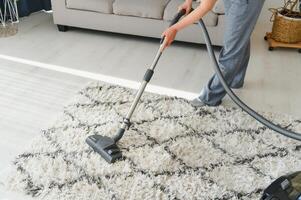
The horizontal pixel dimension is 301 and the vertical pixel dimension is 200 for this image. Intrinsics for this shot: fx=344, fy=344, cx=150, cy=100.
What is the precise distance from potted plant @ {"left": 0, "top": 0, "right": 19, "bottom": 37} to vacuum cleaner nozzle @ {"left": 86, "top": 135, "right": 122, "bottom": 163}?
83.6 inches

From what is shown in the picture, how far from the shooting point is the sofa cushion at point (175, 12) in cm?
294

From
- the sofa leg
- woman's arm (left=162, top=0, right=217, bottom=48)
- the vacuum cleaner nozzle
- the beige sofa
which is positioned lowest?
the sofa leg

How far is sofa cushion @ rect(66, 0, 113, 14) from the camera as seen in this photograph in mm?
3221

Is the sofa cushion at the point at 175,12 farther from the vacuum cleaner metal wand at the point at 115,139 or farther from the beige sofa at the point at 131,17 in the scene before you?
the vacuum cleaner metal wand at the point at 115,139

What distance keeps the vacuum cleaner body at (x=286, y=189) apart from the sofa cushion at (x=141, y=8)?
6.61 ft

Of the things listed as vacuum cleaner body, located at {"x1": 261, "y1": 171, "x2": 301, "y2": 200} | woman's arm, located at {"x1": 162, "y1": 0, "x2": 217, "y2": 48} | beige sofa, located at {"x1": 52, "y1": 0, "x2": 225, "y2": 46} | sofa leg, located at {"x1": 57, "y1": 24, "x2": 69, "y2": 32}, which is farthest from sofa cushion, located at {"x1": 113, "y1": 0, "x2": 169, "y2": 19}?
vacuum cleaner body, located at {"x1": 261, "y1": 171, "x2": 301, "y2": 200}

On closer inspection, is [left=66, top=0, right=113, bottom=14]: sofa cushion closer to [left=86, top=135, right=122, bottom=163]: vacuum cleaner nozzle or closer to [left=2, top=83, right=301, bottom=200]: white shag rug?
[left=2, top=83, right=301, bottom=200]: white shag rug

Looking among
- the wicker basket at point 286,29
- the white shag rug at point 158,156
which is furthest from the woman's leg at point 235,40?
the wicker basket at point 286,29

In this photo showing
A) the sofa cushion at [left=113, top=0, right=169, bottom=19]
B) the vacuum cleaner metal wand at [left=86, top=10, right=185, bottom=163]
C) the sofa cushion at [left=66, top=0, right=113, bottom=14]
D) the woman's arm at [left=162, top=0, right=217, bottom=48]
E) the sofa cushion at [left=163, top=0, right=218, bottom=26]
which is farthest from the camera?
the sofa cushion at [left=66, top=0, right=113, bottom=14]

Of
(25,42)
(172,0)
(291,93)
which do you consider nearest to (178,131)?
(291,93)

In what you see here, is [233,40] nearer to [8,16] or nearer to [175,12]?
[175,12]

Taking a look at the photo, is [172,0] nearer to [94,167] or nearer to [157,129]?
[157,129]

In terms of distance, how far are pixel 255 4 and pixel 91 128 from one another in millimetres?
1211

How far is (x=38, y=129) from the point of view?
2.09 m
